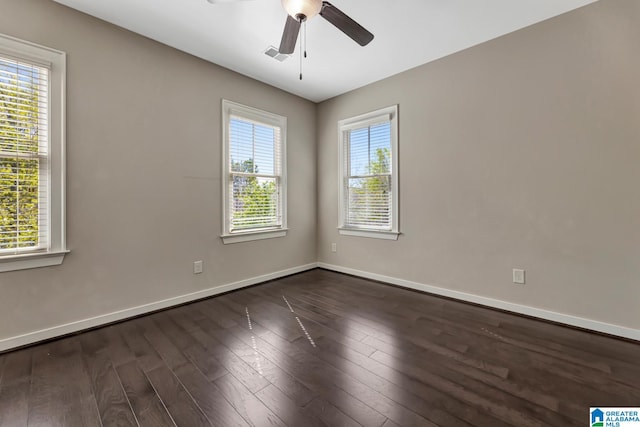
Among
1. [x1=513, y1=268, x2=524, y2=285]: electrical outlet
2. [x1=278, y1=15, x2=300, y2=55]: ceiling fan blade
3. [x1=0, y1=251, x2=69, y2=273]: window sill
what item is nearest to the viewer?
[x1=278, y1=15, x2=300, y2=55]: ceiling fan blade

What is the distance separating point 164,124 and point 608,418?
13.1ft

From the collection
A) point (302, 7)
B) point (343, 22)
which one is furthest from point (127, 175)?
point (343, 22)

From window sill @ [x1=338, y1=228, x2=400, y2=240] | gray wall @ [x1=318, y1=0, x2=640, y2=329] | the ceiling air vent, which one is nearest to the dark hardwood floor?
gray wall @ [x1=318, y1=0, x2=640, y2=329]

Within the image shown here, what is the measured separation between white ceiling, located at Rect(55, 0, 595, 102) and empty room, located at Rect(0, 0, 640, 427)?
0.03m

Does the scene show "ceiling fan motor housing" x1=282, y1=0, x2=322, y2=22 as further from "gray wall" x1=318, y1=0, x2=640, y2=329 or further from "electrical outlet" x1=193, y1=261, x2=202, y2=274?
"electrical outlet" x1=193, y1=261, x2=202, y2=274

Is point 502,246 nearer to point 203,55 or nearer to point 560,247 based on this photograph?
point 560,247

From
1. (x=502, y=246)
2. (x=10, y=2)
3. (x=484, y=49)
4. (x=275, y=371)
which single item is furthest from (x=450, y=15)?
(x=10, y=2)

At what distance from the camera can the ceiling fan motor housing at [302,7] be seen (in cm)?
177

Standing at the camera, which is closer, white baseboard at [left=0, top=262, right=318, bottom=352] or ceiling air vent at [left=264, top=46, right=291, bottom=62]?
white baseboard at [left=0, top=262, right=318, bottom=352]

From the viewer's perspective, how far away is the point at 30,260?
2.16m

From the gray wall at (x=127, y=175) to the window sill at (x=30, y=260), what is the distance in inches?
2.1

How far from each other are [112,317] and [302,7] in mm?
3045

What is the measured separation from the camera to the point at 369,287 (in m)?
3.61

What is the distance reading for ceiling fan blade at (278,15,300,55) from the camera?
1.97 meters
